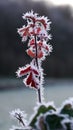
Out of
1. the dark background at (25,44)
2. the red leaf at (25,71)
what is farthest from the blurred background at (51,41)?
the red leaf at (25,71)

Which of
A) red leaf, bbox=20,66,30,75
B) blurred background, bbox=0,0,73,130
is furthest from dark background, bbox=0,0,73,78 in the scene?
red leaf, bbox=20,66,30,75

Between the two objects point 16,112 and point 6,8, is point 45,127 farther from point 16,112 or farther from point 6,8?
point 6,8

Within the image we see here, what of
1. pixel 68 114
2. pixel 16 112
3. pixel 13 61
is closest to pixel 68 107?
pixel 68 114

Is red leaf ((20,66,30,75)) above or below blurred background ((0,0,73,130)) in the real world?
below

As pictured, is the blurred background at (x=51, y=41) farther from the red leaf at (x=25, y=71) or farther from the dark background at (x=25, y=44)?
the red leaf at (x=25, y=71)

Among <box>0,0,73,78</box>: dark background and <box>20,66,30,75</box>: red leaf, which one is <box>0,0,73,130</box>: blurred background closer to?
<box>0,0,73,78</box>: dark background

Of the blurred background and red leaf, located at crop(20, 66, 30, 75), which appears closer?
red leaf, located at crop(20, 66, 30, 75)

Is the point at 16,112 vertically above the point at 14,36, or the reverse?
the point at 14,36

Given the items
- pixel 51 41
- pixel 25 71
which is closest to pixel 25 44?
pixel 51 41

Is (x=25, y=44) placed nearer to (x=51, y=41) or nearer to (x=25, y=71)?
(x=51, y=41)
